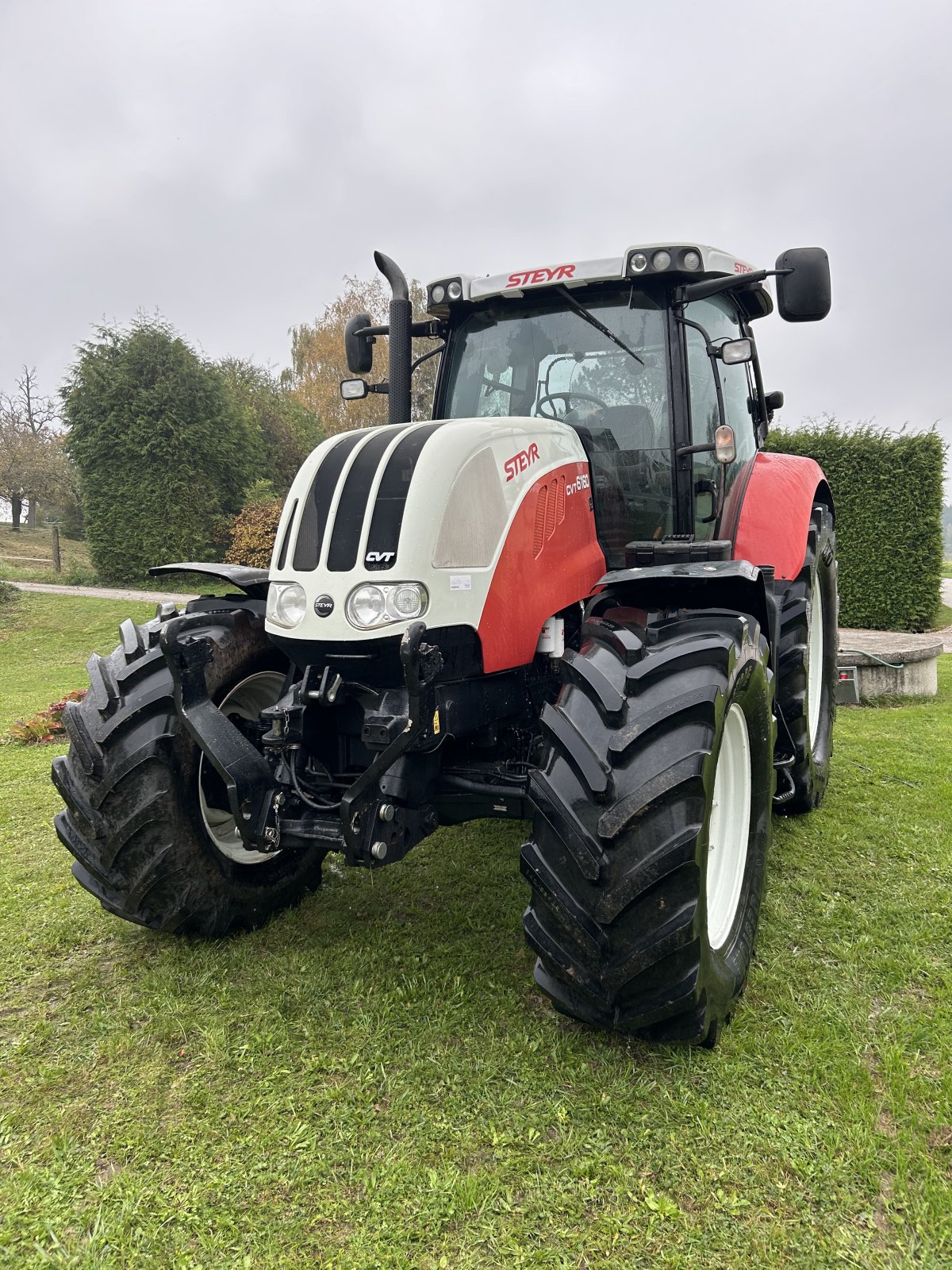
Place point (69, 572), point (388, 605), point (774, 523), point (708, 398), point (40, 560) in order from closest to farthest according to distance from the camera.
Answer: point (388, 605), point (708, 398), point (774, 523), point (69, 572), point (40, 560)

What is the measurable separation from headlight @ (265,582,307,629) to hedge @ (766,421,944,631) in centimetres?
1076

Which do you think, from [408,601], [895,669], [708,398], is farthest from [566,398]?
[895,669]

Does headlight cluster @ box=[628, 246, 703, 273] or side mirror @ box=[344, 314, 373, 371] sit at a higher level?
headlight cluster @ box=[628, 246, 703, 273]

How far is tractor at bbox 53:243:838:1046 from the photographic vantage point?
7.27 feet

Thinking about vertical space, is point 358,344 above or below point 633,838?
above

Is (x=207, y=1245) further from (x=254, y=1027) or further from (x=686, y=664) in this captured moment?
(x=686, y=664)

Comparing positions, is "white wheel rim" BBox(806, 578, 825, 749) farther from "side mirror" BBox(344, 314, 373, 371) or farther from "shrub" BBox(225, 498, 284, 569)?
"shrub" BBox(225, 498, 284, 569)

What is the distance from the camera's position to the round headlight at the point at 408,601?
244 centimetres

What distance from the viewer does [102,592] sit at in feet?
57.0

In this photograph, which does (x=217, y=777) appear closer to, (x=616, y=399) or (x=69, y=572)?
(x=616, y=399)

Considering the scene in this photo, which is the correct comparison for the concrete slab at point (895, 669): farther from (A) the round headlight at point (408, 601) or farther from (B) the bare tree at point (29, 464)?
(B) the bare tree at point (29, 464)

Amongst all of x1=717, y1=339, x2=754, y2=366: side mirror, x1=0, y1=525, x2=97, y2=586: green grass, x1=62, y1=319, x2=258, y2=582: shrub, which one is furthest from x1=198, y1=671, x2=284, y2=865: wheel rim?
x1=0, y1=525, x2=97, y2=586: green grass

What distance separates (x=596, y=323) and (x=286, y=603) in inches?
65.4

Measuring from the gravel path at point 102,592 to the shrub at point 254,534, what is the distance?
123 centimetres
